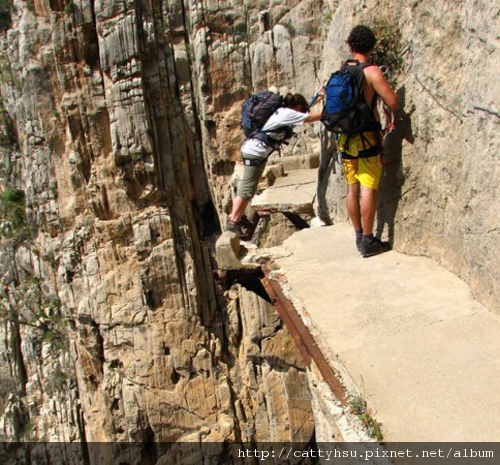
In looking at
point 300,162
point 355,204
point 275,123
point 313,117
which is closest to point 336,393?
point 355,204

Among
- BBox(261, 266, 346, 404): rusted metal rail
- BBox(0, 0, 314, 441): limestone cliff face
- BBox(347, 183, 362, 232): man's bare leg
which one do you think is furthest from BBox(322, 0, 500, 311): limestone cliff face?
BBox(0, 0, 314, 441): limestone cliff face

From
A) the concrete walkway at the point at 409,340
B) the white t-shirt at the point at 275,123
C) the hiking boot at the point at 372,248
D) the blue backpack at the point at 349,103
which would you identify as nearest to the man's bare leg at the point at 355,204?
the hiking boot at the point at 372,248

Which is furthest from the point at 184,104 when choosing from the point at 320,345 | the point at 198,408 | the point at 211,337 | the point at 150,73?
the point at 320,345

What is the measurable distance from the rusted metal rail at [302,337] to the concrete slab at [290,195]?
1749mm

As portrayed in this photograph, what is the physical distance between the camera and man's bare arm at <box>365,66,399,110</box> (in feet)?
8.64

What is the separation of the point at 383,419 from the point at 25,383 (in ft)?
43.5

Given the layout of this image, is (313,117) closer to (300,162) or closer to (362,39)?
(362,39)

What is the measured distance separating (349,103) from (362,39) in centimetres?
39

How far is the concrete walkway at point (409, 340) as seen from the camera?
1520 millimetres

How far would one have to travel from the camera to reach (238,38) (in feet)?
29.3

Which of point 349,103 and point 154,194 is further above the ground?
point 349,103

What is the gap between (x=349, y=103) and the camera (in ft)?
8.79

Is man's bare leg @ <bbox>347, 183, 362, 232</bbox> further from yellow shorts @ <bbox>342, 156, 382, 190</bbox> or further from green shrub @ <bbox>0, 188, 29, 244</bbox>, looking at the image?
green shrub @ <bbox>0, 188, 29, 244</bbox>

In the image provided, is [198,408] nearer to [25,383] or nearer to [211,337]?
[211,337]
